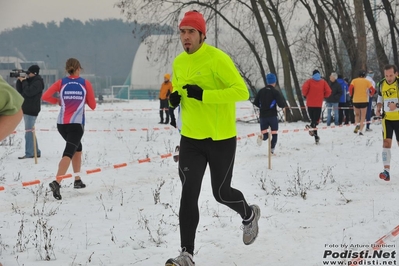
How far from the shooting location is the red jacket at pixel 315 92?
15055 mm

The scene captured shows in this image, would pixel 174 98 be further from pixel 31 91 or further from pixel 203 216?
pixel 31 91

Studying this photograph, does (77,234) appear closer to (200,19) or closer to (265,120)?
(200,19)

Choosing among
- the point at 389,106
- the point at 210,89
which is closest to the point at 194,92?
the point at 210,89

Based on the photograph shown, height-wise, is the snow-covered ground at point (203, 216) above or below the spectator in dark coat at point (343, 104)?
below

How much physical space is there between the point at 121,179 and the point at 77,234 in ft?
11.8

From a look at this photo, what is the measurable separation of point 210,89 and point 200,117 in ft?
0.78

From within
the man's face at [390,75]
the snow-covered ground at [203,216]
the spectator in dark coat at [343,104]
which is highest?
the man's face at [390,75]

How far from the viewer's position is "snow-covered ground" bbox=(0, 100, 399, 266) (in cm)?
505

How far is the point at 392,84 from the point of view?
28.2ft

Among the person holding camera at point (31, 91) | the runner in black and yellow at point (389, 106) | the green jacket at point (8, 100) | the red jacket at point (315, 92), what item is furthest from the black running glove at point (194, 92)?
the red jacket at point (315, 92)

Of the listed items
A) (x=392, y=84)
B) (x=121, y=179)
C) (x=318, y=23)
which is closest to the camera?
(x=392, y=84)

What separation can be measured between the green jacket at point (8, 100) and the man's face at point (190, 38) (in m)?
1.89

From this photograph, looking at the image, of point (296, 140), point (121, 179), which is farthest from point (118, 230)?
point (296, 140)

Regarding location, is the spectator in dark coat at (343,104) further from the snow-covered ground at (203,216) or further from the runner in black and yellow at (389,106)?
the runner in black and yellow at (389,106)
